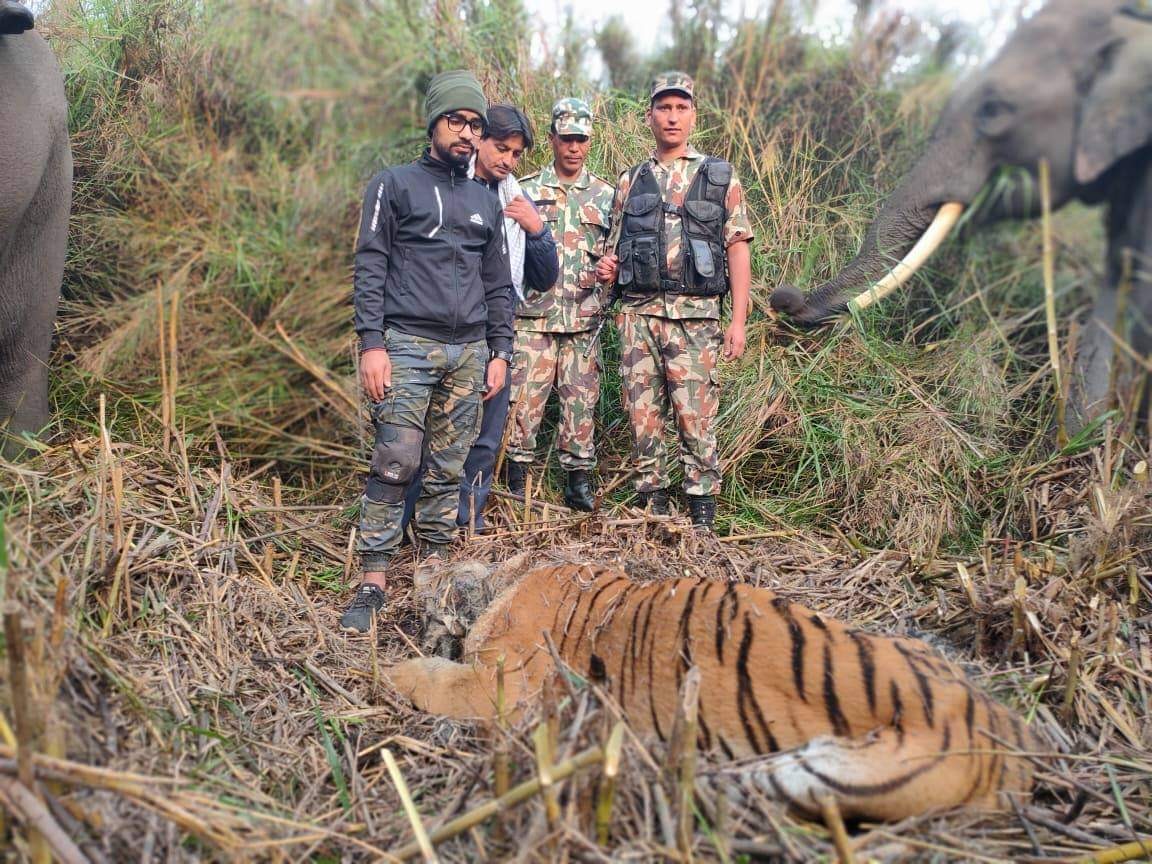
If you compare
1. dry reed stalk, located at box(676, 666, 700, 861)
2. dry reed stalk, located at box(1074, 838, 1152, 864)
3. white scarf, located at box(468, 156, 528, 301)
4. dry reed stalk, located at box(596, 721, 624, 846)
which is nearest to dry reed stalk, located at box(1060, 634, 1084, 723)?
dry reed stalk, located at box(1074, 838, 1152, 864)

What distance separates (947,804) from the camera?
8.93 feet

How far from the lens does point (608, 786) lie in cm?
242

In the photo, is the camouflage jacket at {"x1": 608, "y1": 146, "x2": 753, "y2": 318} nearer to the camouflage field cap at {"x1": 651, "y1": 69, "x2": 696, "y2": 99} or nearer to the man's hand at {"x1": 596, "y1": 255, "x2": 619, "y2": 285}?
the man's hand at {"x1": 596, "y1": 255, "x2": 619, "y2": 285}

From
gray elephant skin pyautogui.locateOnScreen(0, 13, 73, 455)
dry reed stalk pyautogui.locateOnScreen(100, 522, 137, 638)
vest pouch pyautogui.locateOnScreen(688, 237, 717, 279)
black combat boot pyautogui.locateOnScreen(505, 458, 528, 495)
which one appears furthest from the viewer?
black combat boot pyautogui.locateOnScreen(505, 458, 528, 495)

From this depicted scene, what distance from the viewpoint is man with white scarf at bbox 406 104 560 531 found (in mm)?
4809

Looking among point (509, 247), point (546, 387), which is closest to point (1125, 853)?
point (546, 387)

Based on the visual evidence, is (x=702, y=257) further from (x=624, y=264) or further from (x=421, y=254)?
(x=421, y=254)

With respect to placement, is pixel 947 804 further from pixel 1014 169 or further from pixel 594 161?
pixel 594 161

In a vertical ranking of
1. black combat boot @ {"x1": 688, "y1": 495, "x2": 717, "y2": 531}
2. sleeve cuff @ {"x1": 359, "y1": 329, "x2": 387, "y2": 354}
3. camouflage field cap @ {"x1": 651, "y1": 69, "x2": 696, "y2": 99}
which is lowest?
black combat boot @ {"x1": 688, "y1": 495, "x2": 717, "y2": 531}

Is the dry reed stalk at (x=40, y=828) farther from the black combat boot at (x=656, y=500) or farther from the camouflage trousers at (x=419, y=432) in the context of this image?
the black combat boot at (x=656, y=500)

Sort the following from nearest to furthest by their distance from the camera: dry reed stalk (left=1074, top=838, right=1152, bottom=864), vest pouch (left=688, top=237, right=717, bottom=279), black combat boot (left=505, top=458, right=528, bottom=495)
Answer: dry reed stalk (left=1074, top=838, right=1152, bottom=864) → vest pouch (left=688, top=237, right=717, bottom=279) → black combat boot (left=505, top=458, right=528, bottom=495)

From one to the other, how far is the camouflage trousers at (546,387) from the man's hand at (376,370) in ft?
3.77

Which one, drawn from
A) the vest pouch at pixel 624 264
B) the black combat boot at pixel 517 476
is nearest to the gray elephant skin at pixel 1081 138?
the vest pouch at pixel 624 264

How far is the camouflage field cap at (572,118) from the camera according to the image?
5.21 metres
